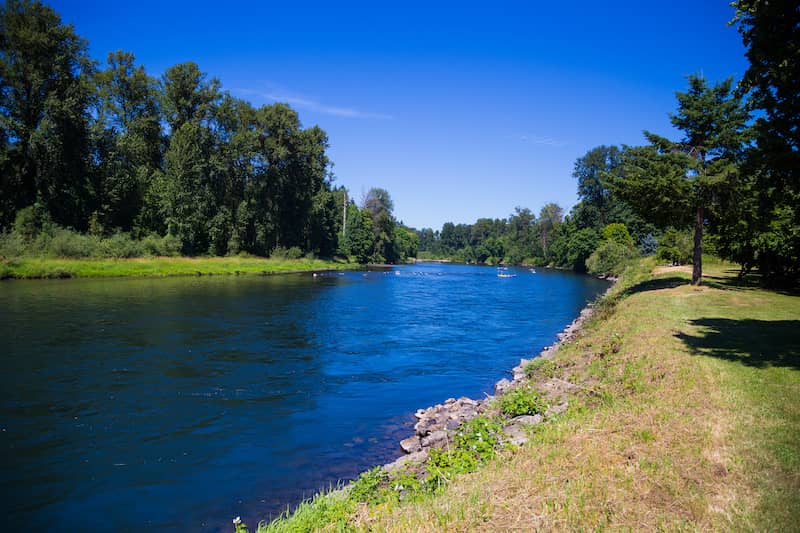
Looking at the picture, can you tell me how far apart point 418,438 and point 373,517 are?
16.0 ft

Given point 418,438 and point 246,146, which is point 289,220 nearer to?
point 246,146

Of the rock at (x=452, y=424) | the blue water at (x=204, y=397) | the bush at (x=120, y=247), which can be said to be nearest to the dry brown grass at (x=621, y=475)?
the rock at (x=452, y=424)

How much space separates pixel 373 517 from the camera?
5344mm

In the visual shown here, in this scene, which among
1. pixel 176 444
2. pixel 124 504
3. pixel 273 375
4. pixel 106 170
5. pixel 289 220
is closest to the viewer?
pixel 124 504

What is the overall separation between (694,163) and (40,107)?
176 feet

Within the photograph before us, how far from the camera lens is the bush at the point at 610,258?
6719cm

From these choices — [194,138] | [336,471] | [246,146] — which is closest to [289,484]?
[336,471]

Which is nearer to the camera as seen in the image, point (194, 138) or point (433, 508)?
point (433, 508)

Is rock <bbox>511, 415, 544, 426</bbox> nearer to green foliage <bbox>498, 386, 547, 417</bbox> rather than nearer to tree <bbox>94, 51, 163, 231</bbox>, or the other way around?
green foliage <bbox>498, 386, 547, 417</bbox>

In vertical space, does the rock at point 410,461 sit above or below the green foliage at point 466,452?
below

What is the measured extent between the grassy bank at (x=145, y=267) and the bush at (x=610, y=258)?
4270cm


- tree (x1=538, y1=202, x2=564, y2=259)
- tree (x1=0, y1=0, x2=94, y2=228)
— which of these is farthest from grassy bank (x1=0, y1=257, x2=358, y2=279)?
tree (x1=538, y1=202, x2=564, y2=259)

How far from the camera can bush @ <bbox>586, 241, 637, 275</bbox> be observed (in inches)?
2645

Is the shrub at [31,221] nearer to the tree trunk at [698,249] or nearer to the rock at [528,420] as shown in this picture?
the rock at [528,420]
